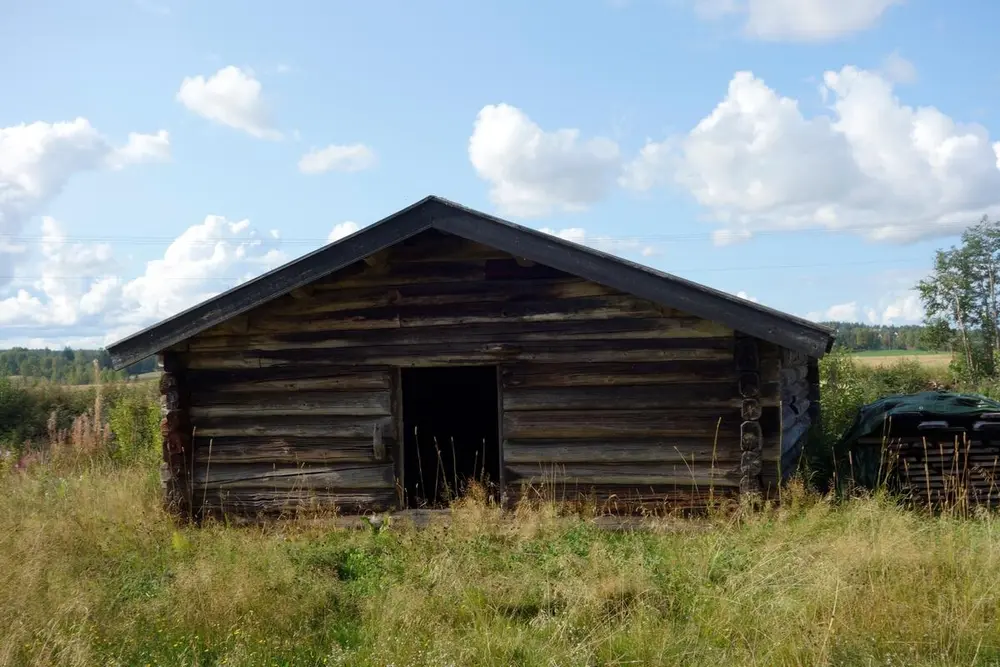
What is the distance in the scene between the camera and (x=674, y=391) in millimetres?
7691

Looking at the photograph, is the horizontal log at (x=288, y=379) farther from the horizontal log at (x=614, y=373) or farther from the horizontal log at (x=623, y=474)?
the horizontal log at (x=623, y=474)

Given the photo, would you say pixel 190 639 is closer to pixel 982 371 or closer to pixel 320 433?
pixel 320 433

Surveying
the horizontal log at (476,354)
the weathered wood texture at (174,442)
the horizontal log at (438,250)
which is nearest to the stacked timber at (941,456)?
the horizontal log at (476,354)

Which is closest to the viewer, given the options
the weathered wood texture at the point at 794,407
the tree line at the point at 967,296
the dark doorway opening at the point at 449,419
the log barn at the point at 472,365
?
Answer: the log barn at the point at 472,365

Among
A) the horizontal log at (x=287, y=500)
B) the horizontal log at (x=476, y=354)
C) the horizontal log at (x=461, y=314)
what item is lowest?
the horizontal log at (x=287, y=500)

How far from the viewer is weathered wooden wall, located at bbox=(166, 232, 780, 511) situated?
7.66 metres

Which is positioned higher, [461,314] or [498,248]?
[498,248]

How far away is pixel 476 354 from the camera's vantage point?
A: 7945 millimetres

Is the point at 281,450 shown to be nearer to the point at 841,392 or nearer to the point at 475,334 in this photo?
the point at 475,334

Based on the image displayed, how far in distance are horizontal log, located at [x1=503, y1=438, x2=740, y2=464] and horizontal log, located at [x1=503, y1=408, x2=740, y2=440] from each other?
64mm

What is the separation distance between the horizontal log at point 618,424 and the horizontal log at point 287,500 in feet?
5.19

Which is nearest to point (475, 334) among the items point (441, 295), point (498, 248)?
point (441, 295)

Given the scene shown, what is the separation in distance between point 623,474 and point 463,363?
6.33 ft

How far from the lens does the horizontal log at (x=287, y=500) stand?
825 cm
